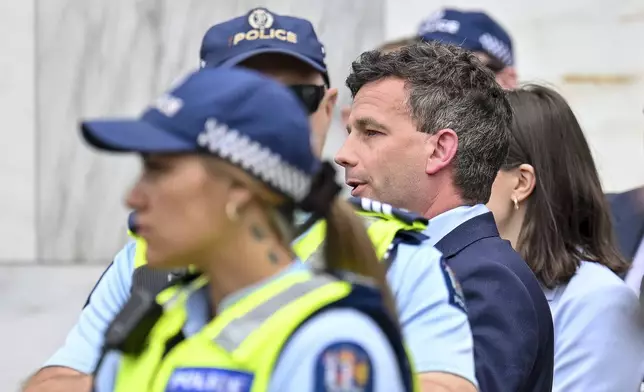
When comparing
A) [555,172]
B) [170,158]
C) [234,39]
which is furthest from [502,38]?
[170,158]

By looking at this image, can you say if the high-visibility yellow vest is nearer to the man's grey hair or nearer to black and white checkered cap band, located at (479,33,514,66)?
the man's grey hair

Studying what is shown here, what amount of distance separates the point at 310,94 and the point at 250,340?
1.46 meters

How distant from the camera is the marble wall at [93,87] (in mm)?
5750

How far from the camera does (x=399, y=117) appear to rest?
3.07 metres

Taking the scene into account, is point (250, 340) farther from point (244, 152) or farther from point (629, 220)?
point (629, 220)

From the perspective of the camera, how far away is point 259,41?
3332 mm

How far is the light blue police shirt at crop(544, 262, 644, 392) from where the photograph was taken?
11.8 feet

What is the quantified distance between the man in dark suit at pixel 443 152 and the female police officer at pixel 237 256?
1.01 meters

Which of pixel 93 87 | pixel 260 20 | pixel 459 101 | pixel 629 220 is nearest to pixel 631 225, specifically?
pixel 629 220

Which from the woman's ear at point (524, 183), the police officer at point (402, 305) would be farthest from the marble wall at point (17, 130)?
the police officer at point (402, 305)

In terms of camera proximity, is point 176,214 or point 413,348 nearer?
point 176,214

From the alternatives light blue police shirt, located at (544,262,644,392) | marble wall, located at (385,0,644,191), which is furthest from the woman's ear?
marble wall, located at (385,0,644,191)

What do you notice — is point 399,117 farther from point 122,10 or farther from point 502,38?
point 122,10

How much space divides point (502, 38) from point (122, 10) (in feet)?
5.65
